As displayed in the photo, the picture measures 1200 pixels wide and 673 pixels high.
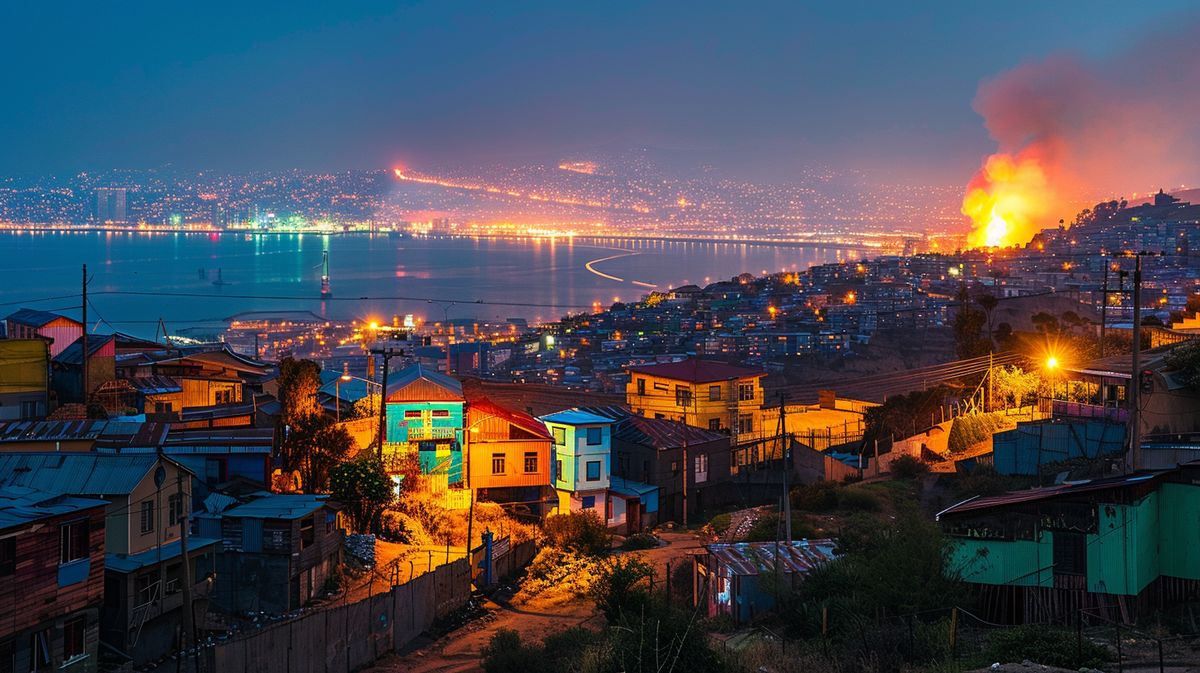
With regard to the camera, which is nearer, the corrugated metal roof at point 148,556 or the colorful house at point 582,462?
the corrugated metal roof at point 148,556

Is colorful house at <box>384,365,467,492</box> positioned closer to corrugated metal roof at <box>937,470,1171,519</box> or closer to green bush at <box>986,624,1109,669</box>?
corrugated metal roof at <box>937,470,1171,519</box>

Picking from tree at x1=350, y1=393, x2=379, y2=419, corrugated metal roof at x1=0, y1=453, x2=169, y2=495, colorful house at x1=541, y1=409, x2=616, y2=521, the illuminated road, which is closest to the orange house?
colorful house at x1=541, y1=409, x2=616, y2=521

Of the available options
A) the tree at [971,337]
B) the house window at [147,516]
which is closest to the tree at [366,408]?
the house window at [147,516]

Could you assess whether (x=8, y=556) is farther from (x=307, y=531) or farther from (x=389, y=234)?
(x=389, y=234)

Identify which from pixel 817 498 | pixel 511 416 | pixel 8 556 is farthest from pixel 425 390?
pixel 8 556

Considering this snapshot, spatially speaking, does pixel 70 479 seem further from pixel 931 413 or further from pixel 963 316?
pixel 963 316

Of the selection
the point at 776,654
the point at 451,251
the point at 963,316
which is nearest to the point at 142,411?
the point at 776,654

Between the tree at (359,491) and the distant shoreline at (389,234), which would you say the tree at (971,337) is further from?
the distant shoreline at (389,234)
